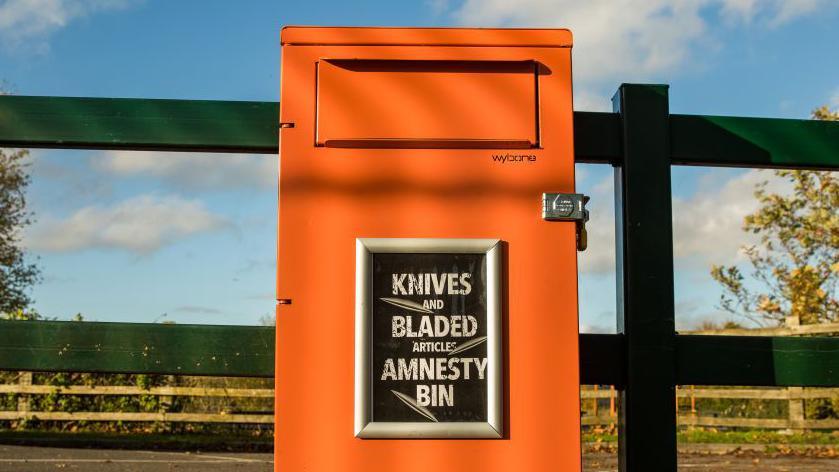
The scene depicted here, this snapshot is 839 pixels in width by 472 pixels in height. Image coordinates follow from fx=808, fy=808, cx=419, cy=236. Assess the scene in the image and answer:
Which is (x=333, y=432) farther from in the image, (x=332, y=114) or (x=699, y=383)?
(x=699, y=383)

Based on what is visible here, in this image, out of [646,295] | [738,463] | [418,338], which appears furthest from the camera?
[738,463]

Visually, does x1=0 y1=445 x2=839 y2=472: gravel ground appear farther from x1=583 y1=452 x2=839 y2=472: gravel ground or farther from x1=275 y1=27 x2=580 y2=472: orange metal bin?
x1=275 y1=27 x2=580 y2=472: orange metal bin

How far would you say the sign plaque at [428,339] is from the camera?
5.94ft

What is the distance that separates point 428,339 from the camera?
184 cm

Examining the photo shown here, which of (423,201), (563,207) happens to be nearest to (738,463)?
(563,207)

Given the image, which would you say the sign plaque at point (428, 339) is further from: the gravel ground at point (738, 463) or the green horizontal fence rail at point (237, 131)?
the gravel ground at point (738, 463)

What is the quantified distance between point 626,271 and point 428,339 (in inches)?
23.0

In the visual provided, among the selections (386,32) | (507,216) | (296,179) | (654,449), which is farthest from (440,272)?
(654,449)

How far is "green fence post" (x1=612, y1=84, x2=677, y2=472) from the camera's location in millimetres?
2037

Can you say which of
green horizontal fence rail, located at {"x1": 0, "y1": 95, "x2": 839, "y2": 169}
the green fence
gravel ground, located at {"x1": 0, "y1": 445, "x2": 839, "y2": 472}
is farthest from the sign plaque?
gravel ground, located at {"x1": 0, "y1": 445, "x2": 839, "y2": 472}

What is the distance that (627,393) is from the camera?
2.06 metres

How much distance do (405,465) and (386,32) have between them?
1004mm

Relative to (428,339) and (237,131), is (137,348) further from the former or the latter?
(428,339)

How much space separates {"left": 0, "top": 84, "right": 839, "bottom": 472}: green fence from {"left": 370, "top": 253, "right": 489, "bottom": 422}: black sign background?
38 cm
